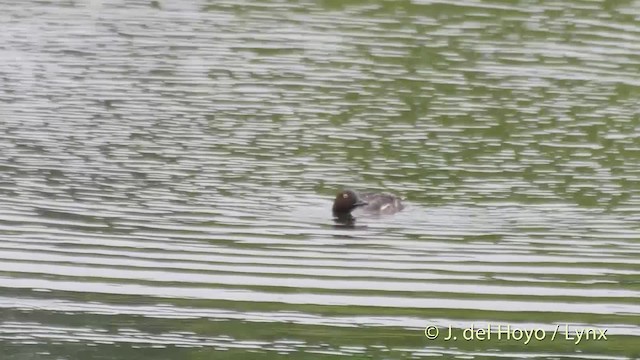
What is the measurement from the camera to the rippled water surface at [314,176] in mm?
13258

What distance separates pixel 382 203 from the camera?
17.1m

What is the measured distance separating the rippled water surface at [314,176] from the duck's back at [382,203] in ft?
0.52

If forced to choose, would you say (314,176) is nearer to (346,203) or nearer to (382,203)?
(346,203)

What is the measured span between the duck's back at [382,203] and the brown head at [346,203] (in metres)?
0.07

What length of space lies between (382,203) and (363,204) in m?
0.19

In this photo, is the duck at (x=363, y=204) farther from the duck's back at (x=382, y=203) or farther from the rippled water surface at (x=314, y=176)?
the rippled water surface at (x=314, y=176)

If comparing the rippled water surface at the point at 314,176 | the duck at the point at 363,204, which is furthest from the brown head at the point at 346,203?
the rippled water surface at the point at 314,176

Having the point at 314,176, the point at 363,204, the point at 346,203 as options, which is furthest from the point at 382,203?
the point at 314,176

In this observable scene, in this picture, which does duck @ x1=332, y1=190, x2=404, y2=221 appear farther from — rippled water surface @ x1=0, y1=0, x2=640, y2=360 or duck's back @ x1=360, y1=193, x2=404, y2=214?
rippled water surface @ x1=0, y1=0, x2=640, y2=360

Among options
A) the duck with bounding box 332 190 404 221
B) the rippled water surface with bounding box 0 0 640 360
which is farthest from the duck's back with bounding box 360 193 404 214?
the rippled water surface with bounding box 0 0 640 360

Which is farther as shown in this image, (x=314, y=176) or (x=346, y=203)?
(x=314, y=176)

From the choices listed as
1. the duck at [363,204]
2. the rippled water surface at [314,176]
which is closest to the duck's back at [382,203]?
the duck at [363,204]

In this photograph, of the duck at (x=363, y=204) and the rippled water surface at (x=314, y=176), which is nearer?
the rippled water surface at (x=314, y=176)

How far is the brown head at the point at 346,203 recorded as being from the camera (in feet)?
55.8
